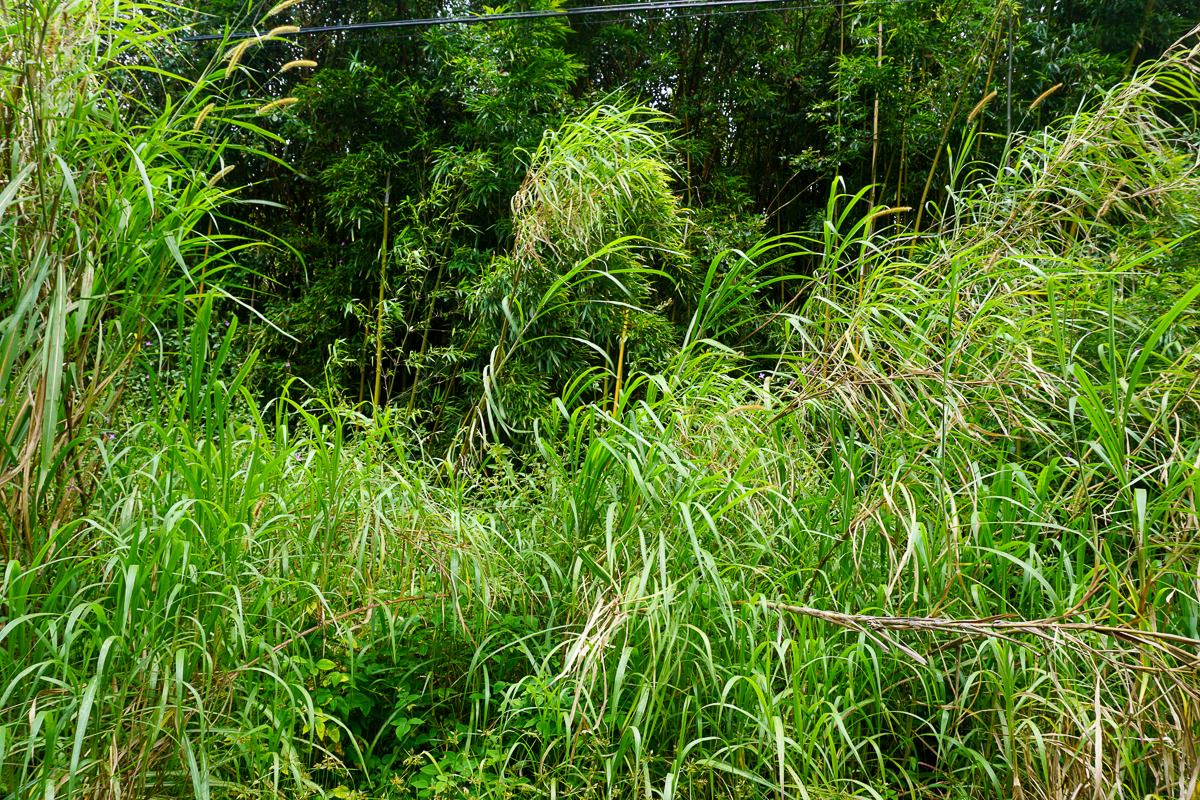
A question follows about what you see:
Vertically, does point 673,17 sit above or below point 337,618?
above

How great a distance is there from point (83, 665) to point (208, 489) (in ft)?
1.06

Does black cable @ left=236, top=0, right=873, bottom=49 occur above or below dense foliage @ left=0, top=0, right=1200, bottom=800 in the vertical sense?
above

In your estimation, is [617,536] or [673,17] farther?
[673,17]

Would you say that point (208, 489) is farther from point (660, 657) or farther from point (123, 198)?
point (660, 657)

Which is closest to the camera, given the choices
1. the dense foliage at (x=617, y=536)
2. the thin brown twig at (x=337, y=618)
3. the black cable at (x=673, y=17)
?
the dense foliage at (x=617, y=536)

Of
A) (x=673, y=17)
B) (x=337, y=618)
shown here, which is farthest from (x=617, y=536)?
(x=673, y=17)

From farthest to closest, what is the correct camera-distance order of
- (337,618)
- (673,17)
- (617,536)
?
(673,17) < (617,536) < (337,618)

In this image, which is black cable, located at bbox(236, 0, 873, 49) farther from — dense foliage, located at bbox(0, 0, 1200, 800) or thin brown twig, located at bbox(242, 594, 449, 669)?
thin brown twig, located at bbox(242, 594, 449, 669)

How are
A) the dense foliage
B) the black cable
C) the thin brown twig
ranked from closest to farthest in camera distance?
1. the dense foliage
2. the thin brown twig
3. the black cable

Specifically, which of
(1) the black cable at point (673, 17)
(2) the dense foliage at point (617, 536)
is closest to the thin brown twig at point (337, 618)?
(2) the dense foliage at point (617, 536)

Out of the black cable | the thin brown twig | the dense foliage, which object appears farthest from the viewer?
the black cable

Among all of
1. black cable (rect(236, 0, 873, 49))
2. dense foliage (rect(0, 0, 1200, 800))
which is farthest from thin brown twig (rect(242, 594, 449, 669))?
black cable (rect(236, 0, 873, 49))

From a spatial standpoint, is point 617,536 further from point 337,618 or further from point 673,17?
point 673,17

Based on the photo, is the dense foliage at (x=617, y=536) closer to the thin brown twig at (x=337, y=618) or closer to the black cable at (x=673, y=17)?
the thin brown twig at (x=337, y=618)
